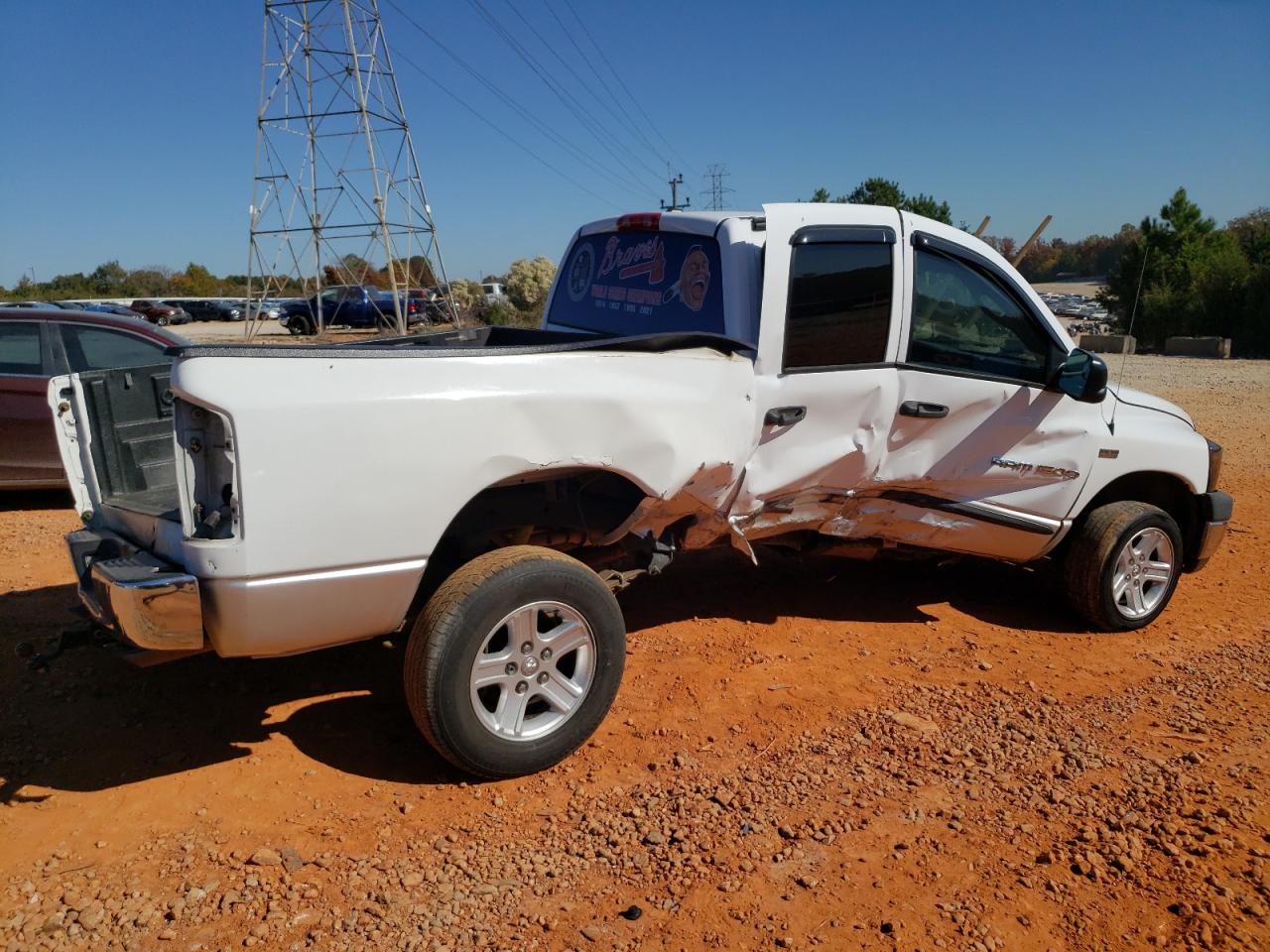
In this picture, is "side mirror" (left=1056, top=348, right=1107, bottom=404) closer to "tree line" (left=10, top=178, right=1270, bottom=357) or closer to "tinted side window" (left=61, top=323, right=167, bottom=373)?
"tinted side window" (left=61, top=323, right=167, bottom=373)

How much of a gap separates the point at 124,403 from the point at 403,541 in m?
1.79

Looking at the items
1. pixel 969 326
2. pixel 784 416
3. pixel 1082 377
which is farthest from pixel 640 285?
pixel 1082 377

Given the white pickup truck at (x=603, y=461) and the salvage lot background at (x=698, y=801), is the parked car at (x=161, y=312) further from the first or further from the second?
the white pickup truck at (x=603, y=461)

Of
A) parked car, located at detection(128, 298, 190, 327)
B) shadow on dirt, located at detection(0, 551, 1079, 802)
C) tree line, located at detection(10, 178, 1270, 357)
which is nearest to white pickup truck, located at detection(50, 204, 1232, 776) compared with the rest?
shadow on dirt, located at detection(0, 551, 1079, 802)

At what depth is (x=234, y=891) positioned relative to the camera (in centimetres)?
284

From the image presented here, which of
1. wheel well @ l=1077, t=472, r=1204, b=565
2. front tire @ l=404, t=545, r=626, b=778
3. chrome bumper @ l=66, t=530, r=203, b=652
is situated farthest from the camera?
wheel well @ l=1077, t=472, r=1204, b=565

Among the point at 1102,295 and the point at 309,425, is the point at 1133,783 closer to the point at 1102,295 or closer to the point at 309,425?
the point at 309,425

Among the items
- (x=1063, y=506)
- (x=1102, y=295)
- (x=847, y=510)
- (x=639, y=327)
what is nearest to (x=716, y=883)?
(x=847, y=510)

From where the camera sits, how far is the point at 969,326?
4566mm

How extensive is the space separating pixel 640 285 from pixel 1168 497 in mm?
3371

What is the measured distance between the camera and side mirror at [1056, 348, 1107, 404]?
459 cm

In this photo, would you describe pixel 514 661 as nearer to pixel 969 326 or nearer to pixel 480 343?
pixel 480 343

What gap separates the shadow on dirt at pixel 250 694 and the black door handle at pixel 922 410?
140cm

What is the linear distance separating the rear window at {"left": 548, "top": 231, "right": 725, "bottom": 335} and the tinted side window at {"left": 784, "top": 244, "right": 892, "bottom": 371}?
13.6 inches
